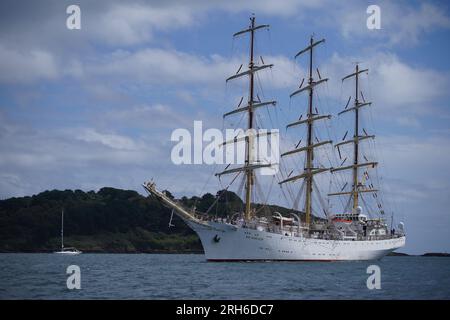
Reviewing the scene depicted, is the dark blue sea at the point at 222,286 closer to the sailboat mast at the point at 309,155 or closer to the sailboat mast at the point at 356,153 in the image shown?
the sailboat mast at the point at 309,155

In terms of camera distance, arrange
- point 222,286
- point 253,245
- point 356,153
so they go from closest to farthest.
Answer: point 222,286 < point 253,245 < point 356,153

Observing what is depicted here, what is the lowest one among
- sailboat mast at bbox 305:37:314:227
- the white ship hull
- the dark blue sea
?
the dark blue sea

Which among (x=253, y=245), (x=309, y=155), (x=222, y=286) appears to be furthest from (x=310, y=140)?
(x=222, y=286)

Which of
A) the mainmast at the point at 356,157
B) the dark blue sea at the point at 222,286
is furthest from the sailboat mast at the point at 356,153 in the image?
the dark blue sea at the point at 222,286

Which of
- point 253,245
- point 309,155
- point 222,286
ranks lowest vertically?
→ point 222,286

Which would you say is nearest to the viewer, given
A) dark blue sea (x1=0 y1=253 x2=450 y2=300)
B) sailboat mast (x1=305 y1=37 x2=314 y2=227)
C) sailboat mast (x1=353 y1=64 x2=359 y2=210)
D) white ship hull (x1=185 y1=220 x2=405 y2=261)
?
dark blue sea (x1=0 y1=253 x2=450 y2=300)

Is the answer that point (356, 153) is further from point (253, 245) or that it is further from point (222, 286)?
point (222, 286)

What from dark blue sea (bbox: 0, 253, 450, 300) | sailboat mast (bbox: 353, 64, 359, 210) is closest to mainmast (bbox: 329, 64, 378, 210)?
sailboat mast (bbox: 353, 64, 359, 210)

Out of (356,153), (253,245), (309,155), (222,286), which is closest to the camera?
(222,286)

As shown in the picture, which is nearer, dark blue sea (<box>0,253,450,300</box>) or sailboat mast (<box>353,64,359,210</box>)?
dark blue sea (<box>0,253,450,300</box>)

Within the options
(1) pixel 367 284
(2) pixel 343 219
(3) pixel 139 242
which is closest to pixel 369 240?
(2) pixel 343 219

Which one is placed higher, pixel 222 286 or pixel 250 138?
pixel 250 138

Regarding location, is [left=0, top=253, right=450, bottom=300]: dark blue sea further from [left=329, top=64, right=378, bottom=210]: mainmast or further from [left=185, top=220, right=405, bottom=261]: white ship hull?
[left=329, top=64, right=378, bottom=210]: mainmast
